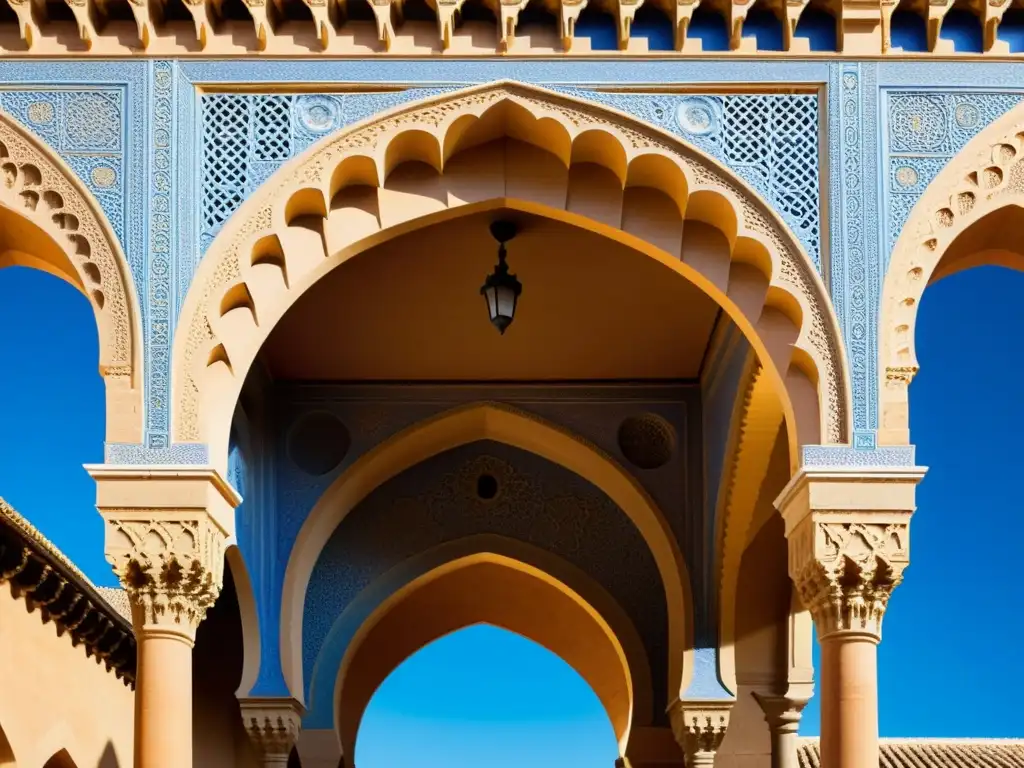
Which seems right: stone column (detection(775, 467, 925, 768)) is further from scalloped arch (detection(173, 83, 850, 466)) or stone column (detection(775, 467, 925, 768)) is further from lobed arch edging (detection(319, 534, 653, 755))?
lobed arch edging (detection(319, 534, 653, 755))

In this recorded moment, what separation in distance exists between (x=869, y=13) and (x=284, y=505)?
230 inches

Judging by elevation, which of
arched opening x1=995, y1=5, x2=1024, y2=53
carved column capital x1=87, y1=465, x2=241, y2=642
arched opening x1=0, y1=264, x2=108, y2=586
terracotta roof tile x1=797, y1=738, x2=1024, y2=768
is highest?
arched opening x1=0, y1=264, x2=108, y2=586

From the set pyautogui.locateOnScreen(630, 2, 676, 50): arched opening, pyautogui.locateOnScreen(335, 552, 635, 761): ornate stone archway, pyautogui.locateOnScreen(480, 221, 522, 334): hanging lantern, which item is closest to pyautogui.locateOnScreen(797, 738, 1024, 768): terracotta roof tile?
pyautogui.locateOnScreen(335, 552, 635, 761): ornate stone archway

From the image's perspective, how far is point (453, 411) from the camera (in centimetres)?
1345

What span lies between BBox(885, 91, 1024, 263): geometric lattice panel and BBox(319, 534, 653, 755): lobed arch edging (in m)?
5.77

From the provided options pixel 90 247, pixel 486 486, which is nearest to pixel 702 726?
pixel 486 486

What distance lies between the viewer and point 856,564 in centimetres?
842

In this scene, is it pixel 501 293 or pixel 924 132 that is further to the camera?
pixel 501 293

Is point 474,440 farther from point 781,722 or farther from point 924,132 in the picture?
point 924,132

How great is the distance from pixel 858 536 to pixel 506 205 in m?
2.31

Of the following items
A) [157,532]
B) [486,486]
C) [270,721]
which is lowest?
[270,721]

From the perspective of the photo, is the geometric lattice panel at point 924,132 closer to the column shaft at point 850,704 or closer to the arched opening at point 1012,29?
the arched opening at point 1012,29

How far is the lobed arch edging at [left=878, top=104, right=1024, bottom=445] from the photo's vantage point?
852cm

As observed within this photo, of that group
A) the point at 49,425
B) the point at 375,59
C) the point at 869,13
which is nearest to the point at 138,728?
the point at 375,59
